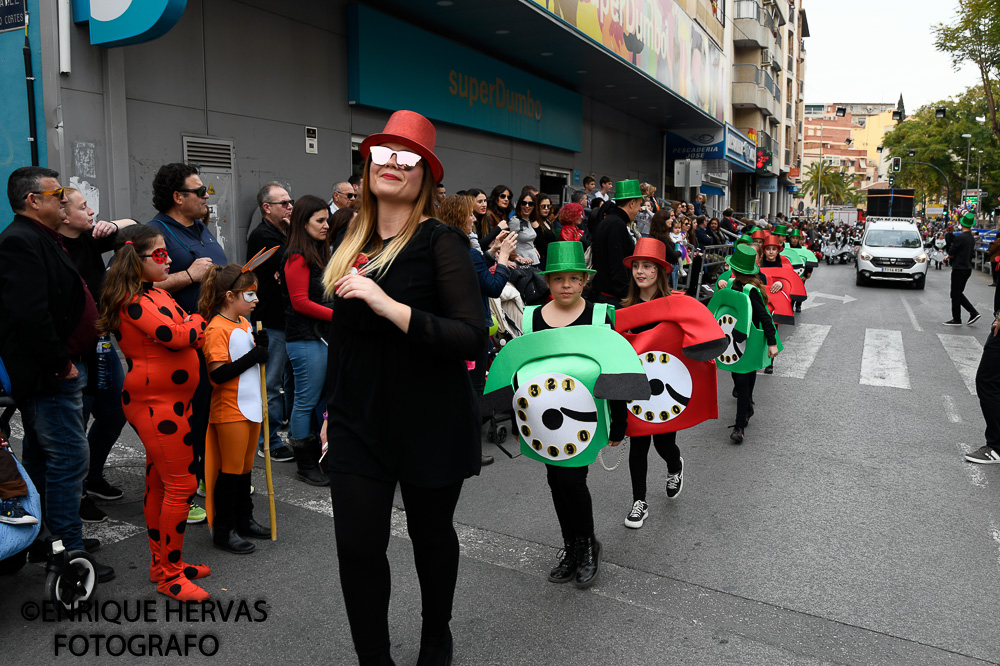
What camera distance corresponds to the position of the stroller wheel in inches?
136

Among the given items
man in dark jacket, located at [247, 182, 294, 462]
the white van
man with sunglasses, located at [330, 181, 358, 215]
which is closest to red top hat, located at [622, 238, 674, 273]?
man in dark jacket, located at [247, 182, 294, 462]

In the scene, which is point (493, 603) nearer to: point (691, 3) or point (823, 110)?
point (691, 3)

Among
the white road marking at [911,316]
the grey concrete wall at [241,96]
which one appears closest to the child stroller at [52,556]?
the grey concrete wall at [241,96]

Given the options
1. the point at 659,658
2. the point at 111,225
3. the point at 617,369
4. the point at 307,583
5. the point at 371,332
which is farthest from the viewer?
the point at 111,225

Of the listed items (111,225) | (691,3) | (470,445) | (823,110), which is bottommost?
(470,445)

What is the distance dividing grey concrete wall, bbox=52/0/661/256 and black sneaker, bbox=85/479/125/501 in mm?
4080

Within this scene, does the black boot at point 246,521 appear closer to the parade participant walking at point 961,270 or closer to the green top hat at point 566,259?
the green top hat at point 566,259

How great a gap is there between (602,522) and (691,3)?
22523 millimetres

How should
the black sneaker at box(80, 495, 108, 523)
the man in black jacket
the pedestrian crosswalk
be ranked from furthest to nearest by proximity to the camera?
the pedestrian crosswalk < the black sneaker at box(80, 495, 108, 523) < the man in black jacket

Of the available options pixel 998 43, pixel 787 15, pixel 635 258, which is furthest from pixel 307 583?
pixel 787 15

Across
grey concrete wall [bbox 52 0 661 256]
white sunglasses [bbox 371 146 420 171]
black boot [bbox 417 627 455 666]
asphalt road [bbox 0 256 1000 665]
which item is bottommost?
asphalt road [bbox 0 256 1000 665]

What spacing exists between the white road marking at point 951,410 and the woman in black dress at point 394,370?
6.73m

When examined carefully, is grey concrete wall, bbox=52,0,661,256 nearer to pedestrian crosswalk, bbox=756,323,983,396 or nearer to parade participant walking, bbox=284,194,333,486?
parade participant walking, bbox=284,194,333,486

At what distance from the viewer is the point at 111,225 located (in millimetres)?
4703
